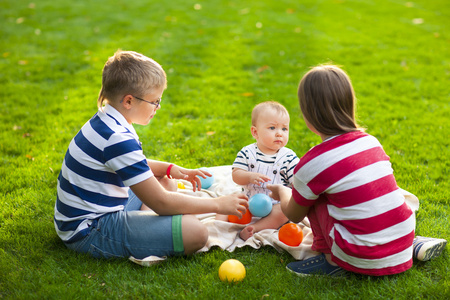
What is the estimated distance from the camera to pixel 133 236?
108 inches

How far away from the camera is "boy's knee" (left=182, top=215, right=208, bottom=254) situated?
8.99 feet

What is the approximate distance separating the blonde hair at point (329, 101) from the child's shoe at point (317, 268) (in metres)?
0.85

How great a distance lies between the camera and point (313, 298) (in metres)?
2.40

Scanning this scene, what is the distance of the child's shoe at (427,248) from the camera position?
2649mm

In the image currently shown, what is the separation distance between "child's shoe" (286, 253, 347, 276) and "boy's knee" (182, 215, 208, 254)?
2.08ft

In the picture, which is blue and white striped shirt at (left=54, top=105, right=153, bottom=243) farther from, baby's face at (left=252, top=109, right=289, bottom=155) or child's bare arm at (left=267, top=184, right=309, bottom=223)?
baby's face at (left=252, top=109, right=289, bottom=155)

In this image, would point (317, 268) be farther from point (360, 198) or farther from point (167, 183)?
point (167, 183)

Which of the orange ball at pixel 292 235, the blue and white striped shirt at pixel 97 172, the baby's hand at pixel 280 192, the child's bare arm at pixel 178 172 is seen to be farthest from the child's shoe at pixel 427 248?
the blue and white striped shirt at pixel 97 172

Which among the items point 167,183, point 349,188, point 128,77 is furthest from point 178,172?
point 349,188

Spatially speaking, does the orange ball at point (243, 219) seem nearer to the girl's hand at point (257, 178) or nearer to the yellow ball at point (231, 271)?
the girl's hand at point (257, 178)

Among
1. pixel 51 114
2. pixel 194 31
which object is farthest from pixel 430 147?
pixel 194 31

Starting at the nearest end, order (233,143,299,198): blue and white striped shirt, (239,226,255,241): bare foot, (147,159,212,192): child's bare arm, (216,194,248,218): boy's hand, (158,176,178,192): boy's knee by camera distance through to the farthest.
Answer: (216,194,248,218): boy's hand → (239,226,255,241): bare foot → (147,159,212,192): child's bare arm → (233,143,299,198): blue and white striped shirt → (158,176,178,192): boy's knee

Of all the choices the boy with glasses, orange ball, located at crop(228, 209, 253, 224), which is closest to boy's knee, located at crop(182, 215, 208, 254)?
the boy with glasses

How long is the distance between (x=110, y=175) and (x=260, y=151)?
1280mm
